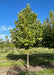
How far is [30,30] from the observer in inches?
427

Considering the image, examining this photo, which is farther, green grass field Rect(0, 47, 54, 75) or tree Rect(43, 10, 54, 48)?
green grass field Rect(0, 47, 54, 75)

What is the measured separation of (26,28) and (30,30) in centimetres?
63

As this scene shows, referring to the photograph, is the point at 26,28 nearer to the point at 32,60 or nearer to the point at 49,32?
the point at 49,32

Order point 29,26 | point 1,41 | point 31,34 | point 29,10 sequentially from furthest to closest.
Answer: point 1,41 < point 29,10 < point 29,26 < point 31,34

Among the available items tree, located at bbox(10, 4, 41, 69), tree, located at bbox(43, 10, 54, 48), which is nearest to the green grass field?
tree, located at bbox(10, 4, 41, 69)

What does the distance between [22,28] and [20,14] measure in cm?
233

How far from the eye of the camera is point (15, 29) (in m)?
12.2

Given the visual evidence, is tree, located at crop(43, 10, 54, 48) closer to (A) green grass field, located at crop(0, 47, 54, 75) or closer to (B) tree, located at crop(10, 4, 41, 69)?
(B) tree, located at crop(10, 4, 41, 69)

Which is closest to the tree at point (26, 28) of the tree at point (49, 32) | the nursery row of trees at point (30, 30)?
the nursery row of trees at point (30, 30)

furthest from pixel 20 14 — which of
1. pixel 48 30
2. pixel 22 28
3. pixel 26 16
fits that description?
pixel 48 30

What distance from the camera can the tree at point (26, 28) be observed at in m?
10.7

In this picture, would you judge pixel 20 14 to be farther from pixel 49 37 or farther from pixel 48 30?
pixel 49 37

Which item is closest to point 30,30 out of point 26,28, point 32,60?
point 26,28

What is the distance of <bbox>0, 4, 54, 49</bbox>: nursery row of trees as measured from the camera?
35.4 ft
